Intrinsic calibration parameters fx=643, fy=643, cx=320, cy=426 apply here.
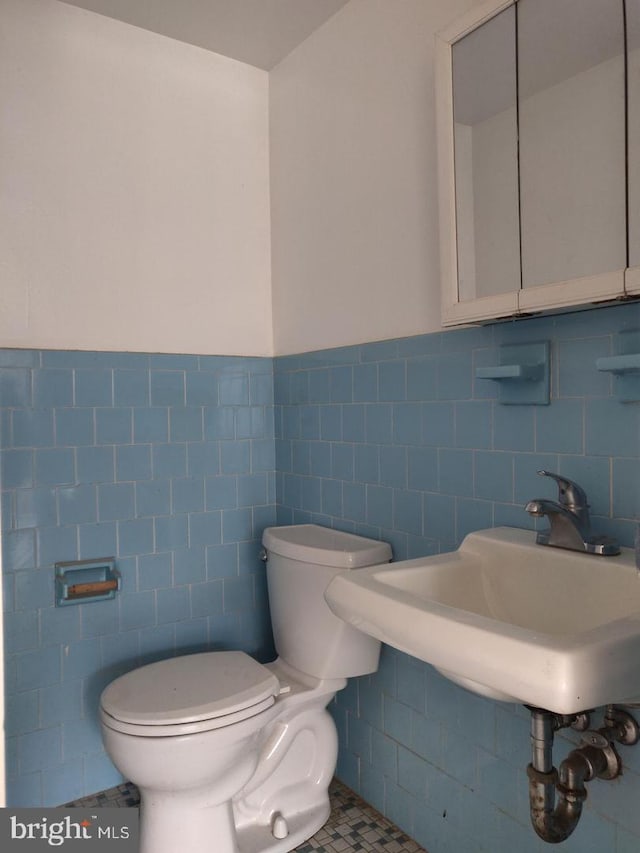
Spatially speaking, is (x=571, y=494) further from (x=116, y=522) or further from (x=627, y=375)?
(x=116, y=522)

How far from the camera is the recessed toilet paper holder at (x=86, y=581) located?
1930 millimetres

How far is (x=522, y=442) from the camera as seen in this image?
144 cm

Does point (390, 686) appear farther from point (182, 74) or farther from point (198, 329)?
point (182, 74)

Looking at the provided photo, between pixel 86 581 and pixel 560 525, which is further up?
pixel 560 525

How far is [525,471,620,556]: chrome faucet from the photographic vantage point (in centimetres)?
119

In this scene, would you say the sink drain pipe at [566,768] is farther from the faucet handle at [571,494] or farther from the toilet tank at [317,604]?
the toilet tank at [317,604]

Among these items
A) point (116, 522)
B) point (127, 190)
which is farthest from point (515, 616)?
point (127, 190)

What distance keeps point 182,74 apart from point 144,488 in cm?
141

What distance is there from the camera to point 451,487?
A: 63.9 inches

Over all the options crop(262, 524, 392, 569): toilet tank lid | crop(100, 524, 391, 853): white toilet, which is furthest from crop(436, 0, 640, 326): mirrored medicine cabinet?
crop(100, 524, 391, 853): white toilet

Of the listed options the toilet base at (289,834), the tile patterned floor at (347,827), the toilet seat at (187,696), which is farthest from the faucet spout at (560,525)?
the toilet base at (289,834)

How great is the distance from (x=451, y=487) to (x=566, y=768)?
67 cm

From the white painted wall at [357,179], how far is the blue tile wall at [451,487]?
14cm

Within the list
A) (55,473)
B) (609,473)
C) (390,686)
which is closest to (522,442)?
(609,473)
